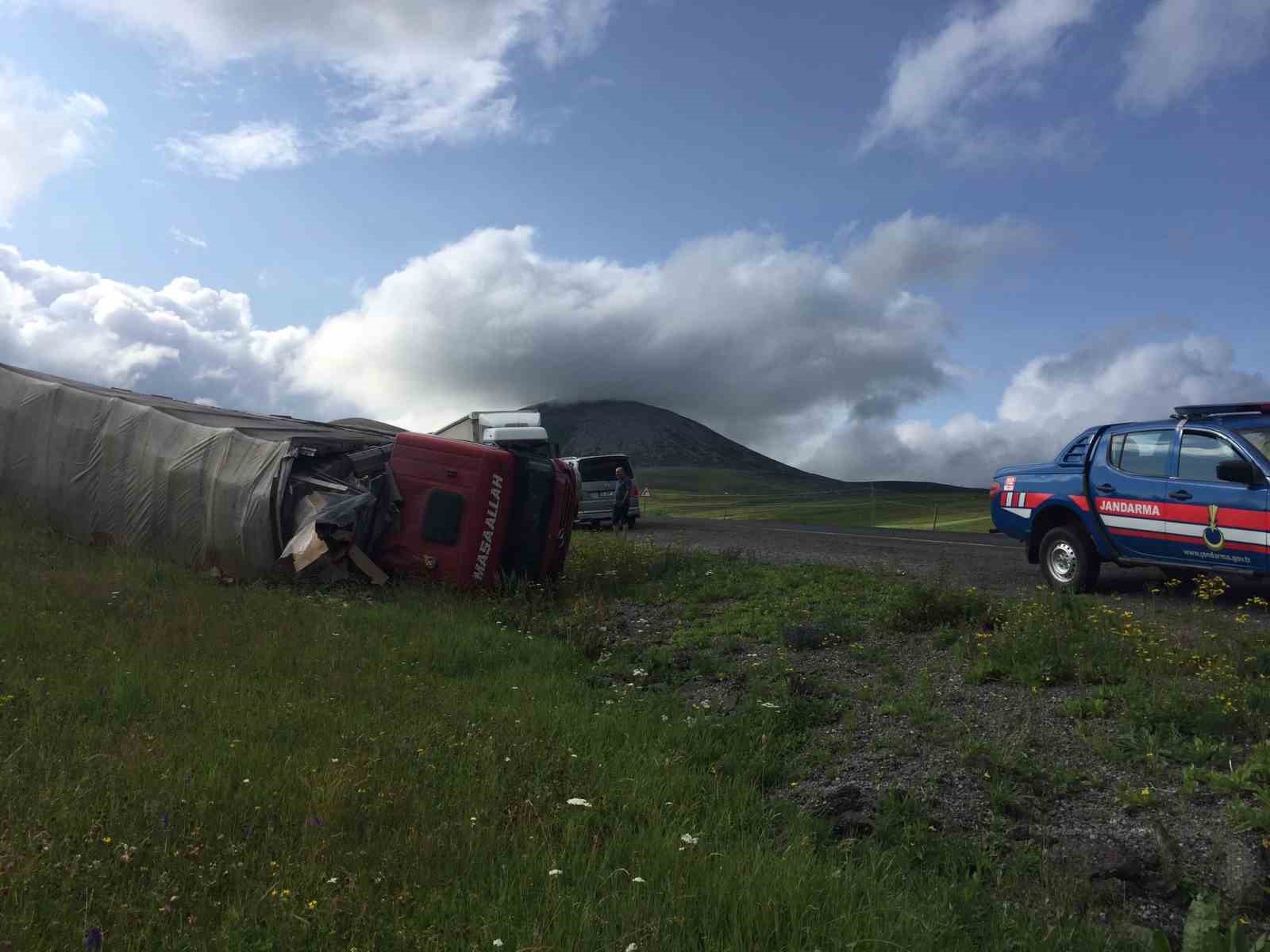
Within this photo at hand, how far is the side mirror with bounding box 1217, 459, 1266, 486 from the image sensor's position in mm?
9570

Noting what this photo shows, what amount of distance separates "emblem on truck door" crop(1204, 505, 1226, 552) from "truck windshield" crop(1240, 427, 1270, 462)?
2.49 feet

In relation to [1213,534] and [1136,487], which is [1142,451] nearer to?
[1136,487]

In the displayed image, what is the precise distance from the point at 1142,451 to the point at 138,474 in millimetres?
14026

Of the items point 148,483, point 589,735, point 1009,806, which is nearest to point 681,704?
point 589,735

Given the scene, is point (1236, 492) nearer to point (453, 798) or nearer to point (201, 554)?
point (453, 798)

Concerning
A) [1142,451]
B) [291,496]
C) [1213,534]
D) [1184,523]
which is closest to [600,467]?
[291,496]

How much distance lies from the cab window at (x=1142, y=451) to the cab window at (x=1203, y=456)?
0.63 ft

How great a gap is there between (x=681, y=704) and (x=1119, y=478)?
24.0 ft

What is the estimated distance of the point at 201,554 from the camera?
12.4 metres

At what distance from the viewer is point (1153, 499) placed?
422 inches

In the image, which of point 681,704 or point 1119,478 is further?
point 1119,478

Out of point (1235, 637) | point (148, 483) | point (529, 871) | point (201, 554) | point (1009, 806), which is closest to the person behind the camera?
point (529, 871)

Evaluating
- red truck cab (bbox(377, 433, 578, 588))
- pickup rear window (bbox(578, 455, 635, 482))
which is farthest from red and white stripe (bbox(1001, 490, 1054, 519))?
pickup rear window (bbox(578, 455, 635, 482))

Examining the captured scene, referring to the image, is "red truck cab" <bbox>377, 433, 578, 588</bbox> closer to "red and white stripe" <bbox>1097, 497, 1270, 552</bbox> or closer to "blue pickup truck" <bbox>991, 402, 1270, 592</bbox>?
"blue pickup truck" <bbox>991, 402, 1270, 592</bbox>
